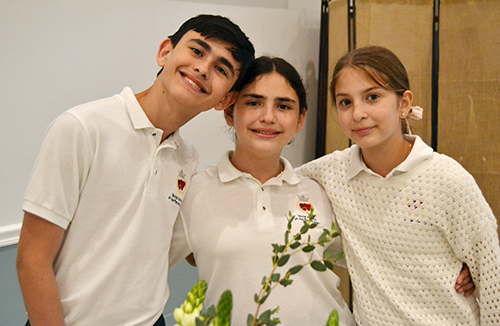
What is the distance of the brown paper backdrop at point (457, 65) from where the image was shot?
2.21 m

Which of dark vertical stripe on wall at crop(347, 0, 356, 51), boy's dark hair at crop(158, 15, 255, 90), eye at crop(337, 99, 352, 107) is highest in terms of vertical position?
dark vertical stripe on wall at crop(347, 0, 356, 51)

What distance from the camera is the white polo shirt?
1.28 meters

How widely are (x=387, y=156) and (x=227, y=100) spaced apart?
588 mm

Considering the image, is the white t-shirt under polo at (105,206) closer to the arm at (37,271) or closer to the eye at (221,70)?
the arm at (37,271)

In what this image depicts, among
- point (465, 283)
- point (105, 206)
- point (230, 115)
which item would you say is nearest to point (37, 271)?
point (105, 206)

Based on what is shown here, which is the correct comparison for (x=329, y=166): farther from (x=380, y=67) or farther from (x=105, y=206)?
(x=105, y=206)

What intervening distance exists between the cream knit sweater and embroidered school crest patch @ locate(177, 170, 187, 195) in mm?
579

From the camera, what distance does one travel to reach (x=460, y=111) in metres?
2.28

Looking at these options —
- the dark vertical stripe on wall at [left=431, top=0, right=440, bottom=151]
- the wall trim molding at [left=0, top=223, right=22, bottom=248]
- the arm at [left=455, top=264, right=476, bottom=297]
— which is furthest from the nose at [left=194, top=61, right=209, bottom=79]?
the dark vertical stripe on wall at [left=431, top=0, right=440, bottom=151]

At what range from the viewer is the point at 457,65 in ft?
7.45

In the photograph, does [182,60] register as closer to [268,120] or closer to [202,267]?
[268,120]

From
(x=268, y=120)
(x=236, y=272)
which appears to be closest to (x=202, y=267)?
(x=236, y=272)

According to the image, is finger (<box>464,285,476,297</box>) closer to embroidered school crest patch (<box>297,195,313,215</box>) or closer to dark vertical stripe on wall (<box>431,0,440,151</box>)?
embroidered school crest patch (<box>297,195,313,215</box>)

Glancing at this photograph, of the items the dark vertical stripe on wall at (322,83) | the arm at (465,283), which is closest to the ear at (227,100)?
the arm at (465,283)
